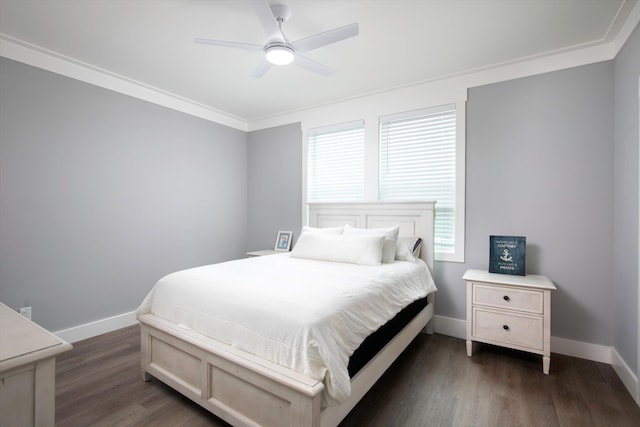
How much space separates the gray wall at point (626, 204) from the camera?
2041 millimetres

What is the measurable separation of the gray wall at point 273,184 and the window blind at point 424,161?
1.24 metres

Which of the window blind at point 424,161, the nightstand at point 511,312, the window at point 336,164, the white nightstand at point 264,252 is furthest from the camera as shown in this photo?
the white nightstand at point 264,252

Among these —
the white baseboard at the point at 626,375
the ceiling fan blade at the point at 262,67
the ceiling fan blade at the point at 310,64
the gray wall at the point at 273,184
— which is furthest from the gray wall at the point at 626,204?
the gray wall at the point at 273,184

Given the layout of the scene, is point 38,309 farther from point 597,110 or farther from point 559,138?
point 597,110

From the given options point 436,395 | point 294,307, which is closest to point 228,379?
point 294,307

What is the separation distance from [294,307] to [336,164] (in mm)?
2637

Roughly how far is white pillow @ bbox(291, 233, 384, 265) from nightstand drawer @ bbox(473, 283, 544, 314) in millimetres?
843

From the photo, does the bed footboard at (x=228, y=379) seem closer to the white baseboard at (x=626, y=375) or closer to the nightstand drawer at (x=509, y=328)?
the nightstand drawer at (x=509, y=328)

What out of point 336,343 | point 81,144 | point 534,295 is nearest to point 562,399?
point 534,295

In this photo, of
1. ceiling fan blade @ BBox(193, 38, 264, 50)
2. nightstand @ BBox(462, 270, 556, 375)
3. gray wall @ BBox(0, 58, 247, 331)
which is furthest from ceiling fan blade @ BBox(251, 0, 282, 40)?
nightstand @ BBox(462, 270, 556, 375)

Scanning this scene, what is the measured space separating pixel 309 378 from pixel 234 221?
3.43 meters

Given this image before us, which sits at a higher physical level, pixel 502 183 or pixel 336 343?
pixel 502 183

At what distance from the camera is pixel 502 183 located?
2.84m

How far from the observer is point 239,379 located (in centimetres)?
156
